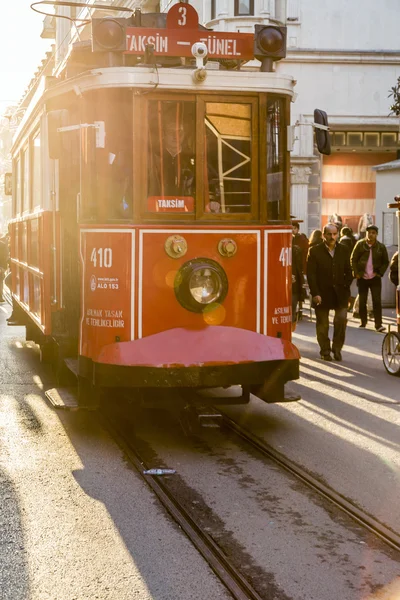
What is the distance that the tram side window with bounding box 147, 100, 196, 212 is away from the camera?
832cm

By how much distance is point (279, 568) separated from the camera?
5.28 meters

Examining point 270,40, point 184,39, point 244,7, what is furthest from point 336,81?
point 184,39

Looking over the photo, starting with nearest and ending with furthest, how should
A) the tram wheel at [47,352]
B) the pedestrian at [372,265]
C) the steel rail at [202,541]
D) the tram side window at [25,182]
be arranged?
the steel rail at [202,541], the tram wheel at [47,352], the tram side window at [25,182], the pedestrian at [372,265]

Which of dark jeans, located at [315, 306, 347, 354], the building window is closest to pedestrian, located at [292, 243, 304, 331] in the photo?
dark jeans, located at [315, 306, 347, 354]

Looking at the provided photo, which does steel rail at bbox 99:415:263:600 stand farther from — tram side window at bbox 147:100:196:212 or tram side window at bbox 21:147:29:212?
tram side window at bbox 21:147:29:212

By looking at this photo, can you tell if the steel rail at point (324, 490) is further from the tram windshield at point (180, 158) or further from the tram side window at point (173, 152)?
the tram side window at point (173, 152)

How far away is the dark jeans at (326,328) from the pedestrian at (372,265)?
12.2ft

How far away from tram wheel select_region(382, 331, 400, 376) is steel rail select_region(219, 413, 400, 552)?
11.7 feet

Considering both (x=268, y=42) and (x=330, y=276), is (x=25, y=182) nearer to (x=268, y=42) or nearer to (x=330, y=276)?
(x=330, y=276)

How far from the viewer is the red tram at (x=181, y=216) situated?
27.0 ft

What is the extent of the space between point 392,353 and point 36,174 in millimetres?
4652

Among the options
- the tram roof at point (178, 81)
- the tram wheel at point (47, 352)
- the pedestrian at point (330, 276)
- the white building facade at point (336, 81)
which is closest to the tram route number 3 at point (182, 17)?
the tram roof at point (178, 81)

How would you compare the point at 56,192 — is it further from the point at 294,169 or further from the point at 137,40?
the point at 294,169

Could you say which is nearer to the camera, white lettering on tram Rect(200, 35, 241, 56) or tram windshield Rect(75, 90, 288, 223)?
tram windshield Rect(75, 90, 288, 223)
